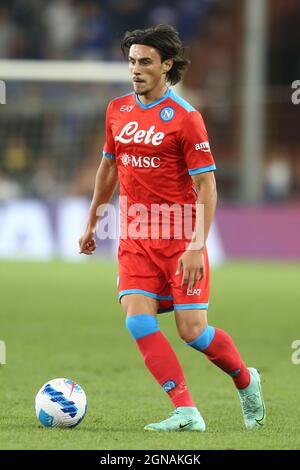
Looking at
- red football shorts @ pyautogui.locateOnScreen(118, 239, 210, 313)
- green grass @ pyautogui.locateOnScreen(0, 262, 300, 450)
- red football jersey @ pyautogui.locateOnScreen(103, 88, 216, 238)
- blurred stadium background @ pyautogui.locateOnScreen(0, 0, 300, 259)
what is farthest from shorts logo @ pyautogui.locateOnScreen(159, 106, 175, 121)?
blurred stadium background @ pyautogui.locateOnScreen(0, 0, 300, 259)

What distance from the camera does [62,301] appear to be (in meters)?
13.3

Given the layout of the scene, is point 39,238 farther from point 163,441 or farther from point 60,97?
point 163,441

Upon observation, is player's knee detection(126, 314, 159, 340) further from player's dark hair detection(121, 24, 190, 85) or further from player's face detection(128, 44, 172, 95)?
player's dark hair detection(121, 24, 190, 85)

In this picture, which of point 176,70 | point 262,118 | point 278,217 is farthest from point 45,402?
point 262,118

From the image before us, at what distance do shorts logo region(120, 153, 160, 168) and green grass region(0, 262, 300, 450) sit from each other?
1.44 metres

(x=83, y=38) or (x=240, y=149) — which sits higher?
(x=83, y=38)

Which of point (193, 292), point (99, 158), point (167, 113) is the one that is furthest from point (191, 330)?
point (99, 158)

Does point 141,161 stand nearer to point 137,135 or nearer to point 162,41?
point 137,135

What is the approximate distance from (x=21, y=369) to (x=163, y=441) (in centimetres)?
303

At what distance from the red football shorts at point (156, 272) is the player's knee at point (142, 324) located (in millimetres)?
133

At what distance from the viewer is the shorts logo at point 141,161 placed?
6.09 m

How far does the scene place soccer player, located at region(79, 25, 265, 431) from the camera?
19.5 feet

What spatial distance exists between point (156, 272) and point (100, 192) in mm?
720

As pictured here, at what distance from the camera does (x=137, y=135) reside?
6090mm
